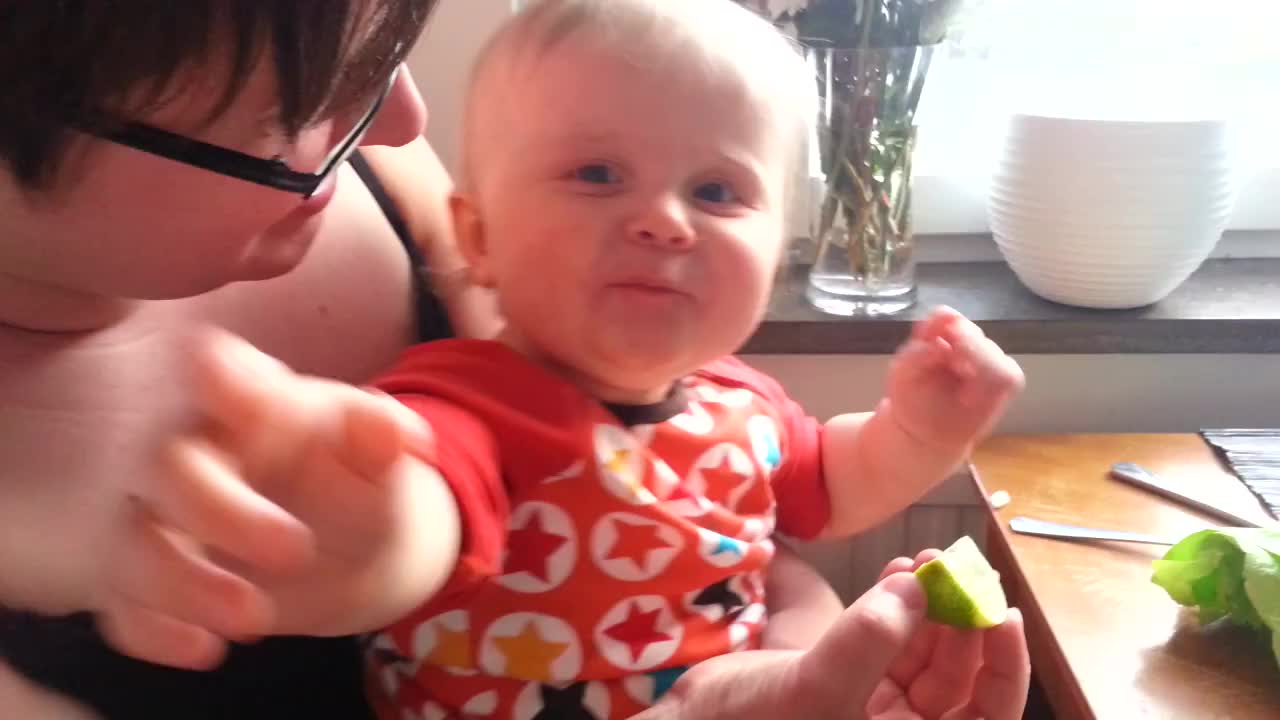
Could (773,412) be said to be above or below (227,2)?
below

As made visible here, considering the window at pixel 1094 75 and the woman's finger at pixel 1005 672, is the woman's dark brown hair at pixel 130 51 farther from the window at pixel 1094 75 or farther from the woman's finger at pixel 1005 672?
the window at pixel 1094 75

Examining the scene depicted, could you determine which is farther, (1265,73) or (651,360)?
(1265,73)

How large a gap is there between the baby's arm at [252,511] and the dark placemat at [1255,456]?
0.82 metres

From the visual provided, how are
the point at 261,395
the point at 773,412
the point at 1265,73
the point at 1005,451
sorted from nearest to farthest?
the point at 261,395, the point at 773,412, the point at 1005,451, the point at 1265,73

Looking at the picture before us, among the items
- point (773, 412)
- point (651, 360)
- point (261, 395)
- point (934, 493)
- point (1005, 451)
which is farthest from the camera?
point (934, 493)

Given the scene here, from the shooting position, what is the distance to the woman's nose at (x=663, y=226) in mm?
673

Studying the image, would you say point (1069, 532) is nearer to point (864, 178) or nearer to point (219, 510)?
point (864, 178)

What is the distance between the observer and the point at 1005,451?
3.60 feet

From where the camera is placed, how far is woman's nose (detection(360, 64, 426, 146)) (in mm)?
660

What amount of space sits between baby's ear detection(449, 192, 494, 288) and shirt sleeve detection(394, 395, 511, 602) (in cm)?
12

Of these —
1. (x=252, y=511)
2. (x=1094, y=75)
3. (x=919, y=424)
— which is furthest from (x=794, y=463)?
(x=1094, y=75)

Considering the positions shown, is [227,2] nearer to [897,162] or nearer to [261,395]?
[261,395]

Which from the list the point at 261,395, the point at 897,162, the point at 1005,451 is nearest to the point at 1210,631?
the point at 1005,451

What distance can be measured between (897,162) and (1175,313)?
1.16ft
